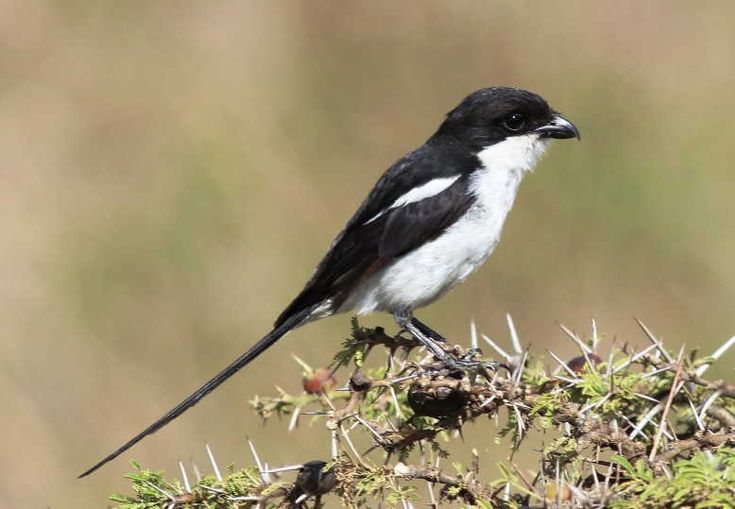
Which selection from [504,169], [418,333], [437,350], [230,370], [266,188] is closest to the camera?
[437,350]

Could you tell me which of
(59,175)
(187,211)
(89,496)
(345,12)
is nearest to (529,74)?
(345,12)

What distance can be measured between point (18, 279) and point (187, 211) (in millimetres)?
1017

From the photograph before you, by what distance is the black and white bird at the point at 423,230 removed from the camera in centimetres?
412

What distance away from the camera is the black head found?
14.4 ft

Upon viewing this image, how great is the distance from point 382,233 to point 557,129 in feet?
2.70

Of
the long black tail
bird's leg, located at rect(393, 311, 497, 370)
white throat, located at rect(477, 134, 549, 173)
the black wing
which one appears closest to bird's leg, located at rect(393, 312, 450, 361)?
bird's leg, located at rect(393, 311, 497, 370)

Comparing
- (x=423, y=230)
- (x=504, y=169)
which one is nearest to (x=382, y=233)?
(x=423, y=230)

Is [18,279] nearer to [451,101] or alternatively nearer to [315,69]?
[315,69]

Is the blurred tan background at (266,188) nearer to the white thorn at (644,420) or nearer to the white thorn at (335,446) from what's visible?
the white thorn at (335,446)

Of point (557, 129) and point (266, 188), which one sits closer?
point (557, 129)

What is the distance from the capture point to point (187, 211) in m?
6.64

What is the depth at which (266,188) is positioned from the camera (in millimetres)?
6797

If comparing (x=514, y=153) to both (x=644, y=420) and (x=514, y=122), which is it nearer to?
(x=514, y=122)

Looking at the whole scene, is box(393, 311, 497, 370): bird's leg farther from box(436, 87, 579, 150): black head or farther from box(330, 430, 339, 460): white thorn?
box(436, 87, 579, 150): black head
